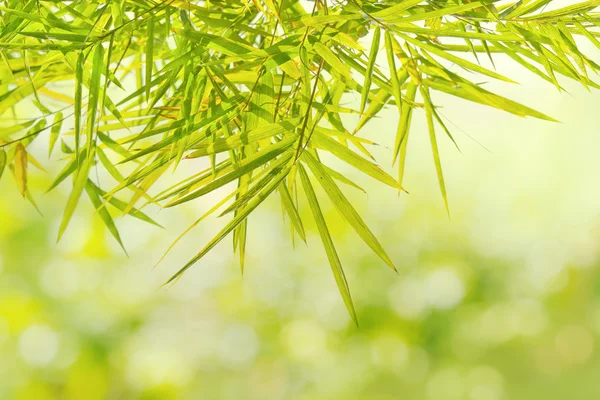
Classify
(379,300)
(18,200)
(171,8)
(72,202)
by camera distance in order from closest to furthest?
1. (171,8)
2. (72,202)
3. (18,200)
4. (379,300)

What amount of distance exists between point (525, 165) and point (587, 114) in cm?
65

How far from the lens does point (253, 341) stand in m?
5.18

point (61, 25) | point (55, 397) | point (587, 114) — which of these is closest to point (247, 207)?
point (61, 25)

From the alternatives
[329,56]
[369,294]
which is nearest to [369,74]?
[329,56]

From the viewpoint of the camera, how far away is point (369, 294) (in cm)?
518

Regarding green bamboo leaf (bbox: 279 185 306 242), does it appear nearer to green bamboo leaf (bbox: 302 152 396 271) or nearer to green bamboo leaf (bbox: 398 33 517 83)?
green bamboo leaf (bbox: 302 152 396 271)

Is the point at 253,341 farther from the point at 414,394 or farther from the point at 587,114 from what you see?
the point at 587,114

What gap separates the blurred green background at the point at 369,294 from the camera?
4859 mm

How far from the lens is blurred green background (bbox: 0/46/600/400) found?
4.86 metres

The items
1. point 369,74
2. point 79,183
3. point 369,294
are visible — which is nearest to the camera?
point 369,74

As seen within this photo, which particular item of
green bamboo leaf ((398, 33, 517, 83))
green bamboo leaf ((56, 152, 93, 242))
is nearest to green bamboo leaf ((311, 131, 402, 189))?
green bamboo leaf ((398, 33, 517, 83))

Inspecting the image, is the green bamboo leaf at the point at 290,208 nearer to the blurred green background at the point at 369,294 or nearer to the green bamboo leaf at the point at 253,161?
the green bamboo leaf at the point at 253,161

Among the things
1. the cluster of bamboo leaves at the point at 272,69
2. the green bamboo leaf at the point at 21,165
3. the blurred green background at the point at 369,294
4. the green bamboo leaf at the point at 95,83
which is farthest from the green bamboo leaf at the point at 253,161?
the blurred green background at the point at 369,294

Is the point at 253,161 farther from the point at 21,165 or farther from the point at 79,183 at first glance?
the point at 21,165
